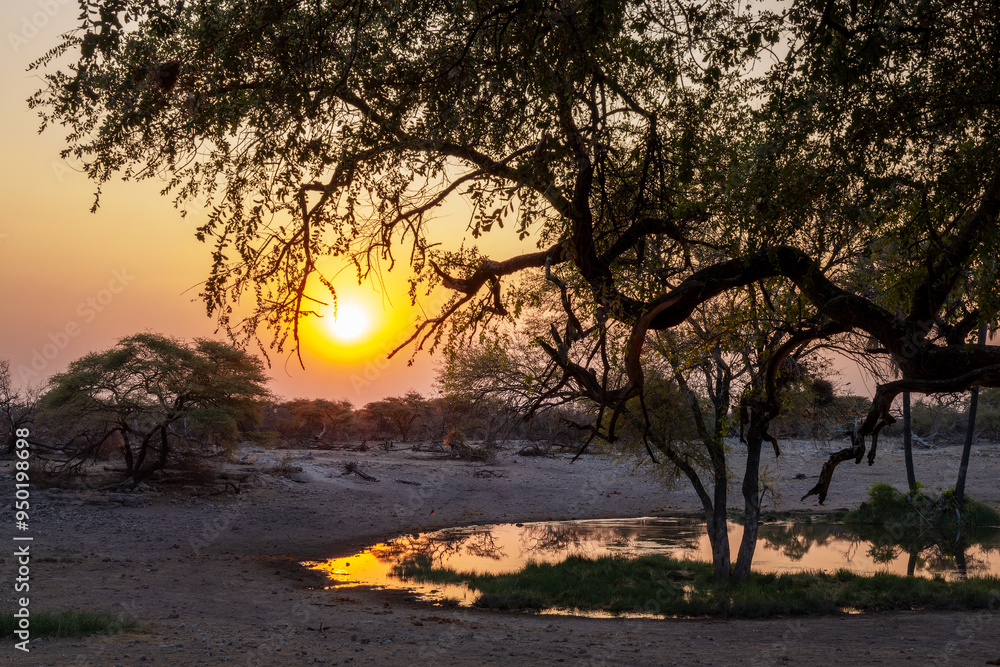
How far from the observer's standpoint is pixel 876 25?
5.23 metres

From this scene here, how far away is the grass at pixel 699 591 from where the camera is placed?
14008mm

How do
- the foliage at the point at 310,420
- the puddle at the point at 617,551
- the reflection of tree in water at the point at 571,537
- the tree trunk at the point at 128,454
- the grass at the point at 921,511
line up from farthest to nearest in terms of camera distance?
the foliage at the point at 310,420
the grass at the point at 921,511
the tree trunk at the point at 128,454
the reflection of tree in water at the point at 571,537
the puddle at the point at 617,551

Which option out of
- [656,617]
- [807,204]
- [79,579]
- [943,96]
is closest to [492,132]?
[807,204]

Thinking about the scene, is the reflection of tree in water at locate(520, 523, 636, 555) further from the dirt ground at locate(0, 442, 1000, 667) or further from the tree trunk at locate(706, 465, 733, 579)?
the tree trunk at locate(706, 465, 733, 579)

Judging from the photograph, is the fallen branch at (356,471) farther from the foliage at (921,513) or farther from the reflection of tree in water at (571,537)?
the foliage at (921,513)

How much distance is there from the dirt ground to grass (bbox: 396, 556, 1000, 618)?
86cm

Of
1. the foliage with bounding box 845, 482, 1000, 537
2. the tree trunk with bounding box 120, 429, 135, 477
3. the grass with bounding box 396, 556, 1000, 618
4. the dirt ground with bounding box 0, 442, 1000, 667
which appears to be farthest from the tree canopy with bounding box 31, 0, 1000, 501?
the foliage with bounding box 845, 482, 1000, 537

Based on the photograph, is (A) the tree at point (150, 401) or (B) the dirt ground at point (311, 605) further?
(A) the tree at point (150, 401)

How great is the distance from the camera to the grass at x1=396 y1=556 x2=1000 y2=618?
1401 centimetres

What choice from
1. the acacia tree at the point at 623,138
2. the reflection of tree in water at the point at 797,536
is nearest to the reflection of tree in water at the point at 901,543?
the reflection of tree in water at the point at 797,536

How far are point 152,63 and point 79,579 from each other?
11860 mm

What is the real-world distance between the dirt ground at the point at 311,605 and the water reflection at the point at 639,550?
4.33 ft

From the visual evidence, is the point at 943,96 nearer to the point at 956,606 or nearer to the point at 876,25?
the point at 876,25

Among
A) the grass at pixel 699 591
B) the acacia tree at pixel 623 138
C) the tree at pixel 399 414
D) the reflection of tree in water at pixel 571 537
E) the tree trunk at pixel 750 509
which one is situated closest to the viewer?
the acacia tree at pixel 623 138
